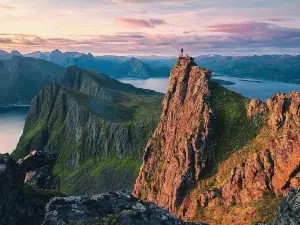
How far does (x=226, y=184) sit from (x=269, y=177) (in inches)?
502

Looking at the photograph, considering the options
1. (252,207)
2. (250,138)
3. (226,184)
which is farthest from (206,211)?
(250,138)

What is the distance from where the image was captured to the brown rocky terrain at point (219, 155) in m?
90.9

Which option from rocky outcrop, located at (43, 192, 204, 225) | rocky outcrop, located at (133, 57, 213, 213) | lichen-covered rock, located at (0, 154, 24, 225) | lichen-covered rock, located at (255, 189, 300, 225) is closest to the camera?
lichen-covered rock, located at (255, 189, 300, 225)

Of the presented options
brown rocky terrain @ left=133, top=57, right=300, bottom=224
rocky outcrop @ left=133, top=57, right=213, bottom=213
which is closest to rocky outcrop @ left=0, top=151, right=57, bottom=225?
brown rocky terrain @ left=133, top=57, right=300, bottom=224

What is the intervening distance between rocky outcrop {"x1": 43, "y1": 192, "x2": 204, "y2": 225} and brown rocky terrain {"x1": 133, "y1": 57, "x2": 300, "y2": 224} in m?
51.4

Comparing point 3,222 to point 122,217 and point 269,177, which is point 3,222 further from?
point 269,177

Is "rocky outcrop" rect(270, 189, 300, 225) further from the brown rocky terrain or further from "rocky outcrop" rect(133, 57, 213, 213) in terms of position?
"rocky outcrop" rect(133, 57, 213, 213)

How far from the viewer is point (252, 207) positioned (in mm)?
84438

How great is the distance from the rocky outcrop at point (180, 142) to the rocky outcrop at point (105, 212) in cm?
8563

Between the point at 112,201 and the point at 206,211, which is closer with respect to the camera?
the point at 112,201

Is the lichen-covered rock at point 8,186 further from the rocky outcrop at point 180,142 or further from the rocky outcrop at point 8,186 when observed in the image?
the rocky outcrop at point 180,142

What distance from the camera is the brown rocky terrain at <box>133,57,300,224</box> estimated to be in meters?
90.9

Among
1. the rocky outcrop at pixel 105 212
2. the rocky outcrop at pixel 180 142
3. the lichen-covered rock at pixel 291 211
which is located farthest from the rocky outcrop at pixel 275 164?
the rocky outcrop at pixel 105 212

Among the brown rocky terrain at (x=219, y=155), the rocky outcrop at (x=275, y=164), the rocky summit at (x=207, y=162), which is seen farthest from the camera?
the brown rocky terrain at (x=219, y=155)
